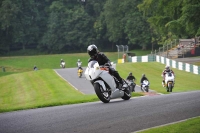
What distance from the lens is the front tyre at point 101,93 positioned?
13.8 m

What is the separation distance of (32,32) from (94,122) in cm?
8689

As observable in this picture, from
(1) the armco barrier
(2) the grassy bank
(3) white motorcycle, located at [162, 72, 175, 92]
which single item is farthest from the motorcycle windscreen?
(1) the armco barrier

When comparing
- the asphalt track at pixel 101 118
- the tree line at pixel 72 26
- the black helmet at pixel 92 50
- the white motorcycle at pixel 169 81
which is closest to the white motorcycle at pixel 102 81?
the black helmet at pixel 92 50

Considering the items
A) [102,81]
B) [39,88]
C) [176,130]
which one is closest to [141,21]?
[39,88]

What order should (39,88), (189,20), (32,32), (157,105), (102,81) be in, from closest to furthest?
1. (157,105)
2. (102,81)
3. (39,88)
4. (189,20)
5. (32,32)

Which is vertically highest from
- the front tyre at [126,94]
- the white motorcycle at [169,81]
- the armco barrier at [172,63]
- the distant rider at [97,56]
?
the distant rider at [97,56]

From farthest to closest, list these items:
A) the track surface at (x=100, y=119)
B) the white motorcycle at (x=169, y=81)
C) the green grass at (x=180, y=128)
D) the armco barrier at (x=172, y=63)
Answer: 1. the armco barrier at (x=172, y=63)
2. the white motorcycle at (x=169, y=81)
3. the track surface at (x=100, y=119)
4. the green grass at (x=180, y=128)

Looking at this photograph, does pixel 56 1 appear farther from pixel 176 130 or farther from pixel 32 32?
pixel 176 130

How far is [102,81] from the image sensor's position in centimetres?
1407

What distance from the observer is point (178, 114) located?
35.3 ft

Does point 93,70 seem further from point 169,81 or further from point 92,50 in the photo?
point 169,81

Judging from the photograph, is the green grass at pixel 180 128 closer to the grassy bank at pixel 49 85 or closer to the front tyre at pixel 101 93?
the front tyre at pixel 101 93

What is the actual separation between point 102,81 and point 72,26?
82.6 meters

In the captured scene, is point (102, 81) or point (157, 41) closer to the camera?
point (102, 81)
